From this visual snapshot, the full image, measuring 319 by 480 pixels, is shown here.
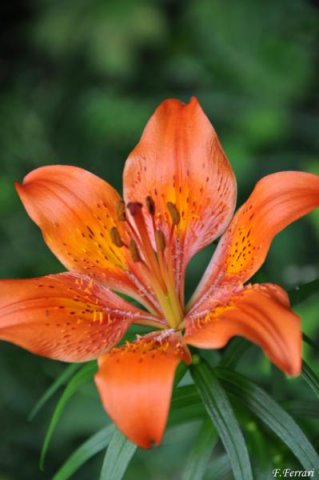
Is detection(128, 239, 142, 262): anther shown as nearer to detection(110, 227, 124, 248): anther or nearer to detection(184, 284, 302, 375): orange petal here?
detection(110, 227, 124, 248): anther

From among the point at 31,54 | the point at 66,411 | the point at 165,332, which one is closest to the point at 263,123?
the point at 66,411

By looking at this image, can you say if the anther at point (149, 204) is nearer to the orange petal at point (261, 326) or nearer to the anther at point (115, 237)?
the anther at point (115, 237)

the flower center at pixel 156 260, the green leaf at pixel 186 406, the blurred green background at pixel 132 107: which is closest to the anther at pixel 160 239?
the flower center at pixel 156 260

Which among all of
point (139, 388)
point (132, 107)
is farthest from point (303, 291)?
point (132, 107)

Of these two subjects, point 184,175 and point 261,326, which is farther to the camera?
point 184,175

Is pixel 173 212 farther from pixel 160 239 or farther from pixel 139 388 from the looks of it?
pixel 139 388

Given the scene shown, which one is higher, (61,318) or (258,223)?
(258,223)

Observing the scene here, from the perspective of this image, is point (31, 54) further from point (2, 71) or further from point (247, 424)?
point (247, 424)

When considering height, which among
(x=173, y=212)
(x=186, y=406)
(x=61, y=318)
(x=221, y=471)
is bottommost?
(x=221, y=471)
